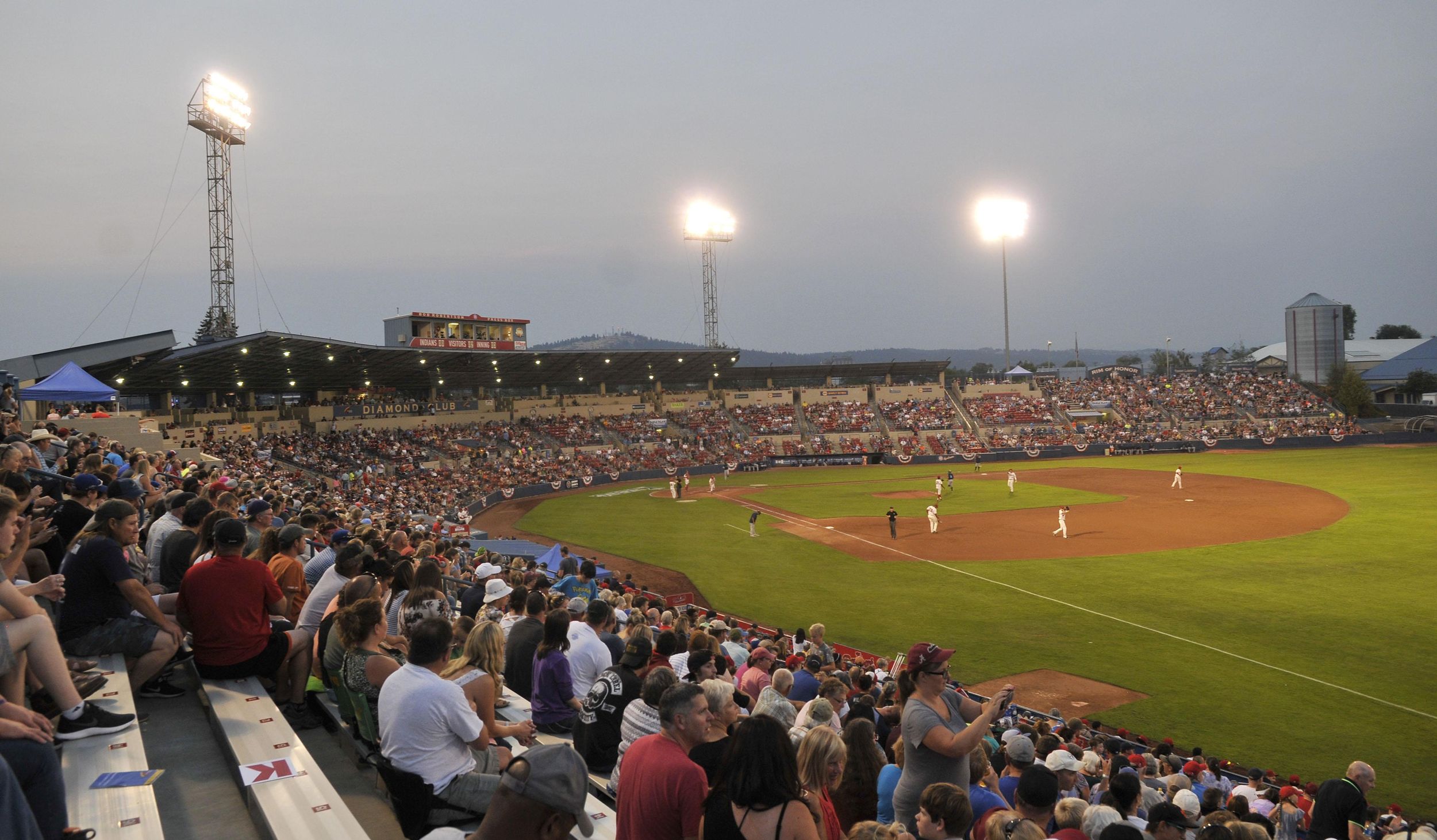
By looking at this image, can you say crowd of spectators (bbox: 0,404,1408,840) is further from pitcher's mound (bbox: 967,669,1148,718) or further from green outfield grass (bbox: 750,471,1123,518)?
green outfield grass (bbox: 750,471,1123,518)

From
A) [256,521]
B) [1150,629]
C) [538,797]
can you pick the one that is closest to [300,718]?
[256,521]

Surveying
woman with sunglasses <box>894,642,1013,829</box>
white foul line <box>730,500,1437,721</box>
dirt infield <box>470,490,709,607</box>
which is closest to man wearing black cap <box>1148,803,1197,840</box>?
woman with sunglasses <box>894,642,1013,829</box>

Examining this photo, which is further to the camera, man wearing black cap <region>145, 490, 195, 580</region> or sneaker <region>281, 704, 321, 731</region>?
man wearing black cap <region>145, 490, 195, 580</region>

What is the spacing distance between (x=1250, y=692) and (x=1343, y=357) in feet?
437

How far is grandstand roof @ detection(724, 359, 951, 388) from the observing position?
8081 cm

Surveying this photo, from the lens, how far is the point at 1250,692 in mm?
16141

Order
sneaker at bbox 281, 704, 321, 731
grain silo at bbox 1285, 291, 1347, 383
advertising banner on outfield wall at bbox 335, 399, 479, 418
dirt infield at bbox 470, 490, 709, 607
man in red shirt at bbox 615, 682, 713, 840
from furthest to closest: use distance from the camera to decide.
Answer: grain silo at bbox 1285, 291, 1347, 383
advertising banner on outfield wall at bbox 335, 399, 479, 418
dirt infield at bbox 470, 490, 709, 607
sneaker at bbox 281, 704, 321, 731
man in red shirt at bbox 615, 682, 713, 840

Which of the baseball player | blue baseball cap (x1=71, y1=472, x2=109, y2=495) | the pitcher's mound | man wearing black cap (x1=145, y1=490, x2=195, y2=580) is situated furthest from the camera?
the baseball player

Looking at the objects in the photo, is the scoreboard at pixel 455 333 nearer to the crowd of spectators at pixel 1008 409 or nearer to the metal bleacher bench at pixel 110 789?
the crowd of spectators at pixel 1008 409

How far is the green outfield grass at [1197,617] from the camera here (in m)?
14.6

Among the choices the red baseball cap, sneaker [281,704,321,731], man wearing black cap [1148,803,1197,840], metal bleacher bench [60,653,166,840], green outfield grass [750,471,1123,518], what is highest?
the red baseball cap

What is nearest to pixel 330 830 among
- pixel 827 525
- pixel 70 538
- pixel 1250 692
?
pixel 70 538

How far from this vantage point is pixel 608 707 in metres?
6.28

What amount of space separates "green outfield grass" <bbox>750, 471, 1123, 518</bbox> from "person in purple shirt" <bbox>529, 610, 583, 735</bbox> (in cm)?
3405
